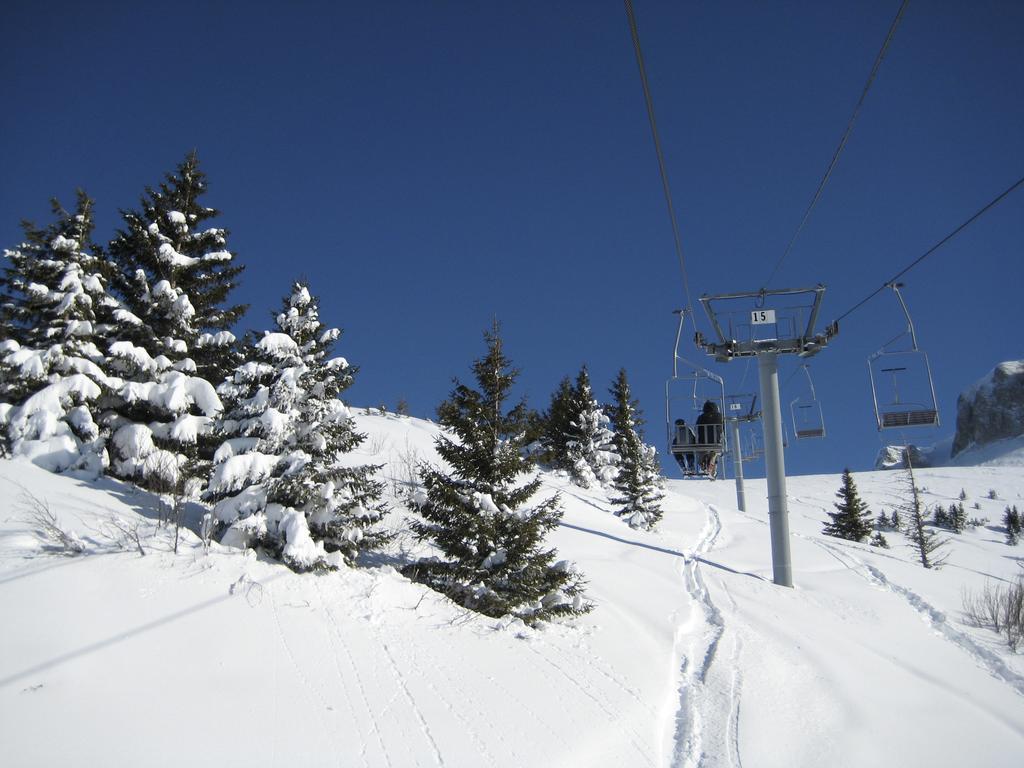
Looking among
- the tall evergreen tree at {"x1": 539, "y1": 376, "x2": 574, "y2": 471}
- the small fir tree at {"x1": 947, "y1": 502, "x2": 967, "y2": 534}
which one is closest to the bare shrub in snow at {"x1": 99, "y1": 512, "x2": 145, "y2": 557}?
the tall evergreen tree at {"x1": 539, "y1": 376, "x2": 574, "y2": 471}

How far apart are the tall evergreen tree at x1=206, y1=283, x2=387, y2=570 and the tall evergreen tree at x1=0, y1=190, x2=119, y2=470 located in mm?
4564

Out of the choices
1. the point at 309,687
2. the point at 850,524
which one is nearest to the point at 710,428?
the point at 309,687

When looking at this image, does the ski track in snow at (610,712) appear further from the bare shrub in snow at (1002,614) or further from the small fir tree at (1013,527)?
the small fir tree at (1013,527)

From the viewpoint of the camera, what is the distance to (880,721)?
24.8 feet

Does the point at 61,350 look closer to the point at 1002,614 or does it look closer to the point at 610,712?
the point at 610,712

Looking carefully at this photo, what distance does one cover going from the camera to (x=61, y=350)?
13969 millimetres

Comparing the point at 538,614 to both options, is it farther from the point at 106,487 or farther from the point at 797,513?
the point at 797,513

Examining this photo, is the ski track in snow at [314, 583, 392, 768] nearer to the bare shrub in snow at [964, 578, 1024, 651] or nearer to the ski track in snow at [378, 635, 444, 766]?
the ski track in snow at [378, 635, 444, 766]

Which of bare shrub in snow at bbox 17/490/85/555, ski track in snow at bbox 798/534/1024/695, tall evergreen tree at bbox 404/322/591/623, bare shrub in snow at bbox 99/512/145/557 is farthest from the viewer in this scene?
tall evergreen tree at bbox 404/322/591/623

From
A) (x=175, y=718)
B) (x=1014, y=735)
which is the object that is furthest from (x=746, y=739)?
(x=175, y=718)

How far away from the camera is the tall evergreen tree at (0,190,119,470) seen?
522 inches

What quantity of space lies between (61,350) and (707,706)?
51.8 feet

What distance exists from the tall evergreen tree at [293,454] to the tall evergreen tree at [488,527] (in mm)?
1283

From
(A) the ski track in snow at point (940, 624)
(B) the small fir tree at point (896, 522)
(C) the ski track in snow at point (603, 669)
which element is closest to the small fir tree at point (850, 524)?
(B) the small fir tree at point (896, 522)
